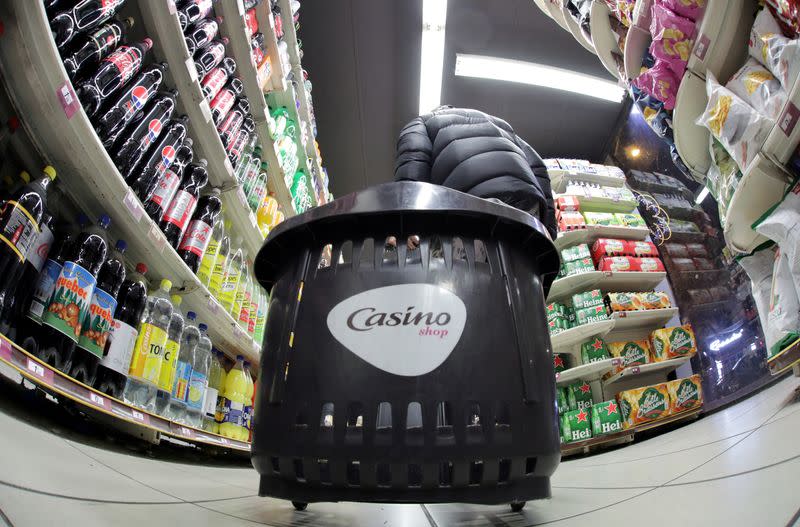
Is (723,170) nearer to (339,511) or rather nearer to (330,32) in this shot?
(339,511)

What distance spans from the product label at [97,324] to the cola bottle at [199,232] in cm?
42

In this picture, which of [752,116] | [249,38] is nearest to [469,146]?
[752,116]

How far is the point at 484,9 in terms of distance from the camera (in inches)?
165

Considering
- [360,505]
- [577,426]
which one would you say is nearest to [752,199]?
[360,505]

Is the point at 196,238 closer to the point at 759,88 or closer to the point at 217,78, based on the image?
the point at 217,78

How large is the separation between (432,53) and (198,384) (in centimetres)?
403

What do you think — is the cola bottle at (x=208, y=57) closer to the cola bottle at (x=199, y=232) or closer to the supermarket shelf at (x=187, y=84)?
the supermarket shelf at (x=187, y=84)

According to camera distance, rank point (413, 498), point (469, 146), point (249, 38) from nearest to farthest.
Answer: point (413, 498) → point (469, 146) → point (249, 38)

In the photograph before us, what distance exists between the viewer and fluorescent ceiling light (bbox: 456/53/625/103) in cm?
452

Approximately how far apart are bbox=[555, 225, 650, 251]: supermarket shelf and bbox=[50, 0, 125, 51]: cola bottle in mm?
3556

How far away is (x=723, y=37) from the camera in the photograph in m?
1.44

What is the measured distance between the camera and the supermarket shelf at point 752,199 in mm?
1271

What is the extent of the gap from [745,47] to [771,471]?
1548 millimetres

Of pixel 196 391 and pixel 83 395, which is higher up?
pixel 196 391
